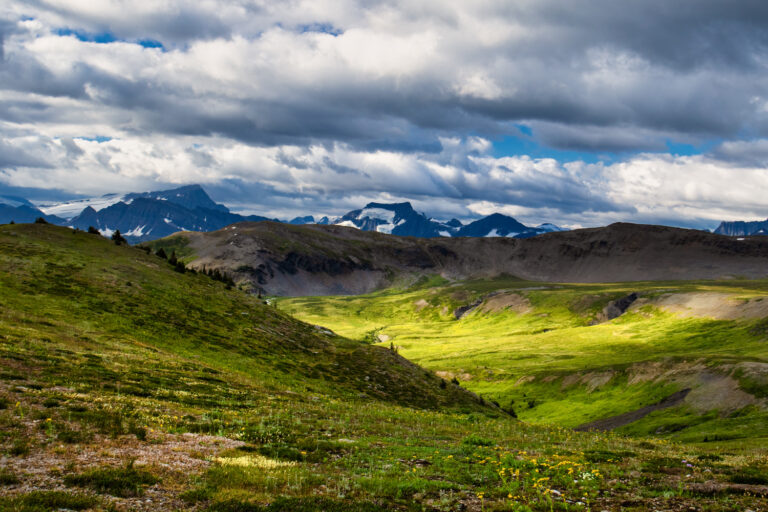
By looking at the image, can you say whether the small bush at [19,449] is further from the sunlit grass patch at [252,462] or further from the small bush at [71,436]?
the sunlit grass patch at [252,462]

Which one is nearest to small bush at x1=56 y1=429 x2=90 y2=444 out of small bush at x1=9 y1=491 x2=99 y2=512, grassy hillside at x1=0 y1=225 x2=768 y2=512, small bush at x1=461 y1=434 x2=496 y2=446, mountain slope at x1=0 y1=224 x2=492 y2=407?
grassy hillside at x1=0 y1=225 x2=768 y2=512

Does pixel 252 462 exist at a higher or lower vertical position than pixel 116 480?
lower

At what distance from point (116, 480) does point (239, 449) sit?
6.61m

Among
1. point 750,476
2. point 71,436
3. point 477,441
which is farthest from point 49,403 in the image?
point 750,476

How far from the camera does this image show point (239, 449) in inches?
800

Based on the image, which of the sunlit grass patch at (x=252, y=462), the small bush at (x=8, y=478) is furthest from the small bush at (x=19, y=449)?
the sunlit grass patch at (x=252, y=462)

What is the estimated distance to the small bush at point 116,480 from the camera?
13664 mm

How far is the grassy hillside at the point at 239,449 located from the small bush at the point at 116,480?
0.06m

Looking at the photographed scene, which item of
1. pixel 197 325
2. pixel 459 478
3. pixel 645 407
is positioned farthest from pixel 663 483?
pixel 645 407

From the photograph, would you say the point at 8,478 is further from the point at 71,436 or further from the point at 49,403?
the point at 49,403

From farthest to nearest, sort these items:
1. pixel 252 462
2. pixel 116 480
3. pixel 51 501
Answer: pixel 252 462, pixel 116 480, pixel 51 501

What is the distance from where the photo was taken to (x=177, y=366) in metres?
41.1

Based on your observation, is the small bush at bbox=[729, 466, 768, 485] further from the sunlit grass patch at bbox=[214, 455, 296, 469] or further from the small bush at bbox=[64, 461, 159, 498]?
the small bush at bbox=[64, 461, 159, 498]

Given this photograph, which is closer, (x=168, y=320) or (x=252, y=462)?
(x=252, y=462)
